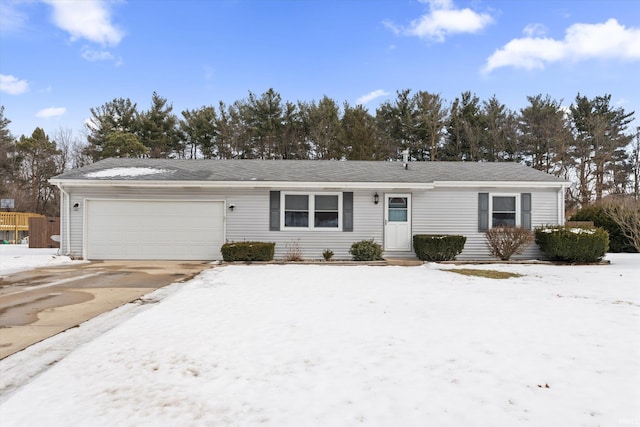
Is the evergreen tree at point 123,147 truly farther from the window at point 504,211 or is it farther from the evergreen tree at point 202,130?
the window at point 504,211

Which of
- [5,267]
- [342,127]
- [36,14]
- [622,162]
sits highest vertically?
[36,14]

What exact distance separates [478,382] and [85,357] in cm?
335

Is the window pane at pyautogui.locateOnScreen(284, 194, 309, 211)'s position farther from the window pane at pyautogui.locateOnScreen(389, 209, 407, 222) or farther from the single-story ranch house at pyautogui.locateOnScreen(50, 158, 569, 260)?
the window pane at pyautogui.locateOnScreen(389, 209, 407, 222)

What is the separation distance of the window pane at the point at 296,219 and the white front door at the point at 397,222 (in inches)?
100

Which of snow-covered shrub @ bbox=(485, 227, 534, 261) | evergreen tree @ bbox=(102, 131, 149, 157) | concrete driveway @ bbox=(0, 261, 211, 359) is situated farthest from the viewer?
evergreen tree @ bbox=(102, 131, 149, 157)

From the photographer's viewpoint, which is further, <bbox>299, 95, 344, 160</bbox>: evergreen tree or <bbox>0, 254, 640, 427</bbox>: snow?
<bbox>299, 95, 344, 160</bbox>: evergreen tree

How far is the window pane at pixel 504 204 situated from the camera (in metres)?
11.6

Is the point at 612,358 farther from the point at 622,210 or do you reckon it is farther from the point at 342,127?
the point at 342,127

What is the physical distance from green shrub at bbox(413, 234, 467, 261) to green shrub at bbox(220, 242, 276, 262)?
468 cm

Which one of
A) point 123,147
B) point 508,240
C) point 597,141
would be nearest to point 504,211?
point 508,240

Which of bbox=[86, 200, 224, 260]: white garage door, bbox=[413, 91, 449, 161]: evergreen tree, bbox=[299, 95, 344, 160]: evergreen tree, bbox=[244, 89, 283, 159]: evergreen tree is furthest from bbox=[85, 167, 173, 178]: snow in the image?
bbox=[413, 91, 449, 161]: evergreen tree

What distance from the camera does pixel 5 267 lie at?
910 centimetres

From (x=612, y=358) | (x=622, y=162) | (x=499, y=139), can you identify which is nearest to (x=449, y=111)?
(x=499, y=139)

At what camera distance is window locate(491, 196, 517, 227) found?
38.1 ft
